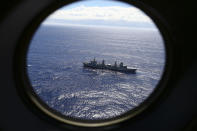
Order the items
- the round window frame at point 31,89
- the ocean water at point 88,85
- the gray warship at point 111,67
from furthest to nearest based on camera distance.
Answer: the gray warship at point 111,67 → the ocean water at point 88,85 → the round window frame at point 31,89

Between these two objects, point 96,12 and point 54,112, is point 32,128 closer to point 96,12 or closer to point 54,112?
point 54,112

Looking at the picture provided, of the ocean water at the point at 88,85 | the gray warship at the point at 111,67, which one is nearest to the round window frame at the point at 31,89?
the ocean water at the point at 88,85

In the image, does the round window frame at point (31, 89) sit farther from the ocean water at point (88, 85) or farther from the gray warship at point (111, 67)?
the gray warship at point (111, 67)

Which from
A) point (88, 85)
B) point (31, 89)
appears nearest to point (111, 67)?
point (88, 85)

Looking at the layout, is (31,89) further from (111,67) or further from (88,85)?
(111,67)

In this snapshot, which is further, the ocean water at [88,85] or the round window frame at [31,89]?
the ocean water at [88,85]

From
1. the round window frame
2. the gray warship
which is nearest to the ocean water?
the gray warship

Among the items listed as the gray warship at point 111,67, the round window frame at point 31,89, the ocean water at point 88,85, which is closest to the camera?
the round window frame at point 31,89

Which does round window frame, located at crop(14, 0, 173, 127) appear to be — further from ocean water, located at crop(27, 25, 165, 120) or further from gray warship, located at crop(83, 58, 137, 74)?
gray warship, located at crop(83, 58, 137, 74)
